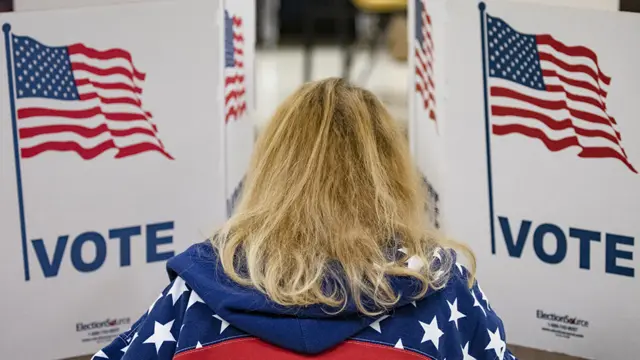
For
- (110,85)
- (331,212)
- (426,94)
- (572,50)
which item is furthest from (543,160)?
(110,85)

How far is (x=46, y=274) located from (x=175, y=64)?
628 mm

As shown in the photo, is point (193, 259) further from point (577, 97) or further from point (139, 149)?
point (577, 97)

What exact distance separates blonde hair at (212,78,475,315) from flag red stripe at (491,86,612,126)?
600mm

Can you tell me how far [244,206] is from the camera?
1814 mm

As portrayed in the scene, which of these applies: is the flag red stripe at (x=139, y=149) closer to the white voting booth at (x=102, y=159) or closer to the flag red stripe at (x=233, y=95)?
the white voting booth at (x=102, y=159)

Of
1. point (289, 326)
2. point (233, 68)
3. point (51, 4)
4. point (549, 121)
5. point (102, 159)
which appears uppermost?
point (51, 4)

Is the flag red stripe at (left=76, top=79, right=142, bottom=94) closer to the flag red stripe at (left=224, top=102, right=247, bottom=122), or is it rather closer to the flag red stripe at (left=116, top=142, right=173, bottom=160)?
the flag red stripe at (left=116, top=142, right=173, bottom=160)

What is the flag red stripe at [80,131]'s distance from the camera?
7.54ft

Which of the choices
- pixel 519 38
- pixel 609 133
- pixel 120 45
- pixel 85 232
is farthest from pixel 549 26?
pixel 85 232

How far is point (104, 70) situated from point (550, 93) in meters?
1.13

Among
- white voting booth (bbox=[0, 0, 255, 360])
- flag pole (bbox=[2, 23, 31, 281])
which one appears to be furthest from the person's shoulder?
flag pole (bbox=[2, 23, 31, 281])

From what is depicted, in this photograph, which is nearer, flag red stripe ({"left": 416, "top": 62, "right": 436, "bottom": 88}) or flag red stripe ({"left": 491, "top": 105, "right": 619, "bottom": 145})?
flag red stripe ({"left": 491, "top": 105, "right": 619, "bottom": 145})

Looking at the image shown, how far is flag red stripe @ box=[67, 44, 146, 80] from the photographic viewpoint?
7.64 ft

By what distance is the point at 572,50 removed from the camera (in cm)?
229
